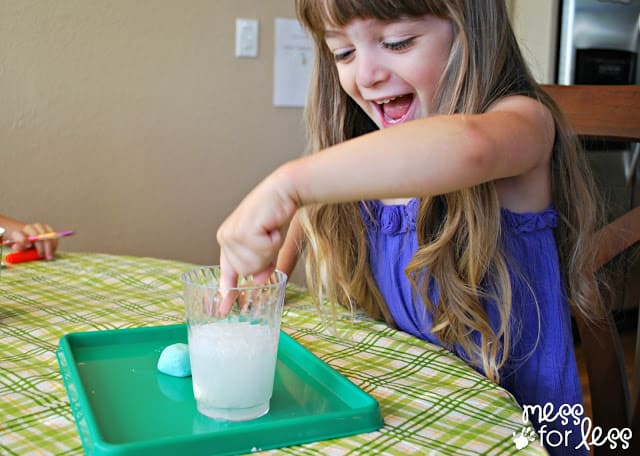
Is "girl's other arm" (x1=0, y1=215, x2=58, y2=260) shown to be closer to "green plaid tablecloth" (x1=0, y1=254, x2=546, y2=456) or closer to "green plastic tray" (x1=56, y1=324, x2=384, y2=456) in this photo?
"green plaid tablecloth" (x1=0, y1=254, x2=546, y2=456)

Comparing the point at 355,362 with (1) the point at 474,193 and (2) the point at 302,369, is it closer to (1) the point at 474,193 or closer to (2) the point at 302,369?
(2) the point at 302,369

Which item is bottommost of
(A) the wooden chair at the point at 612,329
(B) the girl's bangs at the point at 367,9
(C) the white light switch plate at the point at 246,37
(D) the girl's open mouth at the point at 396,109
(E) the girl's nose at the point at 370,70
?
(A) the wooden chair at the point at 612,329

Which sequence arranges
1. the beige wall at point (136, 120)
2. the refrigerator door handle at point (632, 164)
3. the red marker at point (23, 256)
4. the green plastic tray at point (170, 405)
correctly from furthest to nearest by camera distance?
the refrigerator door handle at point (632, 164), the beige wall at point (136, 120), the red marker at point (23, 256), the green plastic tray at point (170, 405)

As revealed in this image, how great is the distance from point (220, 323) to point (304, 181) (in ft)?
0.49

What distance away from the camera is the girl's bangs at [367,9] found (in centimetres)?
92

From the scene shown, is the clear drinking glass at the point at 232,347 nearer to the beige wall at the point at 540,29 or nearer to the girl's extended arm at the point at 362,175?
the girl's extended arm at the point at 362,175

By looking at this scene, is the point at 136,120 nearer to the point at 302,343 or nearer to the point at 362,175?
the point at 302,343

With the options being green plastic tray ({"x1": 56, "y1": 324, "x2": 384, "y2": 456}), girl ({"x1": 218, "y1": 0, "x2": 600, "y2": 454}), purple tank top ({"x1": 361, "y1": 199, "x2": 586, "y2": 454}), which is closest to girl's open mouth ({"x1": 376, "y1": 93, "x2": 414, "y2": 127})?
girl ({"x1": 218, "y1": 0, "x2": 600, "y2": 454})

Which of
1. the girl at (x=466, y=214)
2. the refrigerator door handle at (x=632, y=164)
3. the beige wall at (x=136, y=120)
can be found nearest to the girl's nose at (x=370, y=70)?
the girl at (x=466, y=214)

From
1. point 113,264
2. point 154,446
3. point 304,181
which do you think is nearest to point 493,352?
point 304,181

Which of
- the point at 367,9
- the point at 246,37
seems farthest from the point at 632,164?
the point at 367,9

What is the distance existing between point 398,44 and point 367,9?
75mm

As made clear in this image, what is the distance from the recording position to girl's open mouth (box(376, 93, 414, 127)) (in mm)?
1068

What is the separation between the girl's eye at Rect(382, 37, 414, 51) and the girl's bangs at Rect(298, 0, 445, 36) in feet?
0.12
